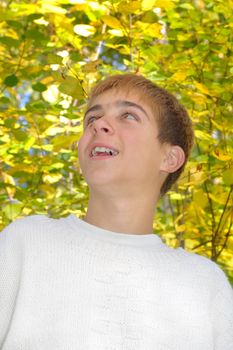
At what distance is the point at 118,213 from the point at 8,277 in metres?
0.37

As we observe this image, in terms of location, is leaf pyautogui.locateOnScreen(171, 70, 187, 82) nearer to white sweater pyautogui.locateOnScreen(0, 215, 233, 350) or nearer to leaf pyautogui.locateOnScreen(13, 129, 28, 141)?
leaf pyautogui.locateOnScreen(13, 129, 28, 141)

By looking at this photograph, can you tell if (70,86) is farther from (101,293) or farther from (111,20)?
(101,293)

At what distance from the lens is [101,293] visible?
191cm

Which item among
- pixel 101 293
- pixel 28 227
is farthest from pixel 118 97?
pixel 101 293

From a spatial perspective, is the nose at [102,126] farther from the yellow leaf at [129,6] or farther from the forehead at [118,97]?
the yellow leaf at [129,6]

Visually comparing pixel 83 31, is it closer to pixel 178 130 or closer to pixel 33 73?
pixel 33 73

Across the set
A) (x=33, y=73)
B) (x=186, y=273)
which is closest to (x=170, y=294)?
(x=186, y=273)

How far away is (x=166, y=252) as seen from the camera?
2.07 meters

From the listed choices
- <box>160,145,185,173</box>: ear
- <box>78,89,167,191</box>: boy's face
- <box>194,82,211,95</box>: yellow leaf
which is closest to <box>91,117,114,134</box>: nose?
<box>78,89,167,191</box>: boy's face

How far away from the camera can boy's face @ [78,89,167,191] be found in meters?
2.00

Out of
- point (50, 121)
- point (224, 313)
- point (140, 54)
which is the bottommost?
point (50, 121)

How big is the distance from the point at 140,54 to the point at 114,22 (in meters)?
0.26

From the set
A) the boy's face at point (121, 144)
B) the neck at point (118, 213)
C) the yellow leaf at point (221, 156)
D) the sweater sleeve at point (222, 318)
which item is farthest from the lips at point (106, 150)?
the yellow leaf at point (221, 156)

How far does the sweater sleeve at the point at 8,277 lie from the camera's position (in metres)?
1.88
